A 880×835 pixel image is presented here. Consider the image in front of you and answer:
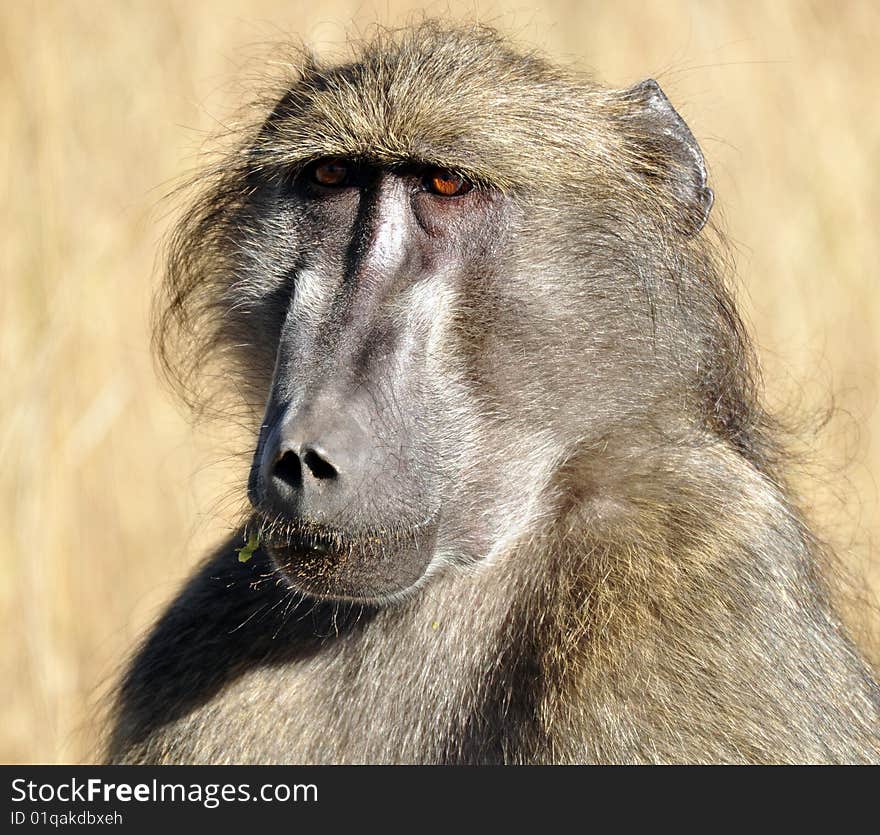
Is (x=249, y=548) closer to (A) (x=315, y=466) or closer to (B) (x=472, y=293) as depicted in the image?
(A) (x=315, y=466)

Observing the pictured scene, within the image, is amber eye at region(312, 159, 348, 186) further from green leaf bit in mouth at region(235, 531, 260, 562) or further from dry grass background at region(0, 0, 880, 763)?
dry grass background at region(0, 0, 880, 763)

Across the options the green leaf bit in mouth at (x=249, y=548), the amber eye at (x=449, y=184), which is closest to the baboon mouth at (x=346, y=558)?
the green leaf bit in mouth at (x=249, y=548)

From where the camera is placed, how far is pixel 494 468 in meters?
2.39

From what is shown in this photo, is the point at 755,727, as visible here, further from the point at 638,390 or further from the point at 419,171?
the point at 419,171

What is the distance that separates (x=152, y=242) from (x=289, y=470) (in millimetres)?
3350

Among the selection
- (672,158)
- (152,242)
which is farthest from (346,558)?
(152,242)

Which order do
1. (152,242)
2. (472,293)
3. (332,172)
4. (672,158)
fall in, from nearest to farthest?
1. (472,293)
2. (332,172)
3. (672,158)
4. (152,242)

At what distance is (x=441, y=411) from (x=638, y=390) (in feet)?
1.30

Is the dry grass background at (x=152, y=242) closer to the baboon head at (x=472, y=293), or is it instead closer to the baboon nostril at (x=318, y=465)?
the baboon head at (x=472, y=293)

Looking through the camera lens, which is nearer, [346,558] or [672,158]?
[346,558]

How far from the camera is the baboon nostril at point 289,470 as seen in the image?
206cm

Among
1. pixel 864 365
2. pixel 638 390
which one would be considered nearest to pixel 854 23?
pixel 864 365

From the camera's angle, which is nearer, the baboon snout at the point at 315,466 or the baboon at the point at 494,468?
the baboon snout at the point at 315,466

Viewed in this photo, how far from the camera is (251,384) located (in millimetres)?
2748
